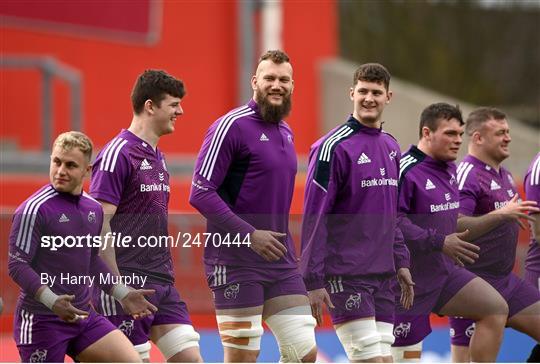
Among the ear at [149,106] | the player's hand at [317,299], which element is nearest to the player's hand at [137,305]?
the player's hand at [317,299]

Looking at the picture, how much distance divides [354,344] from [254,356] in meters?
0.59

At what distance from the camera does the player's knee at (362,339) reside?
7.83m

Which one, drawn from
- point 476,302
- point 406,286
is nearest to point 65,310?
point 406,286

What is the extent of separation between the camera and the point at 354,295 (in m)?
7.91

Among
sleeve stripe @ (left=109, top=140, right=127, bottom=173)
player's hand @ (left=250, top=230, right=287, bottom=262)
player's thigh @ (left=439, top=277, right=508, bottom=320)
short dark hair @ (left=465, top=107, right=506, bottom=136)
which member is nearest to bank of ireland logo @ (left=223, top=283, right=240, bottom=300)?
player's hand @ (left=250, top=230, right=287, bottom=262)

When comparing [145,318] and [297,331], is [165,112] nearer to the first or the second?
[145,318]

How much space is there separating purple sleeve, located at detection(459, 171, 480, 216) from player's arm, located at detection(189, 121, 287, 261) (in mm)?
1554

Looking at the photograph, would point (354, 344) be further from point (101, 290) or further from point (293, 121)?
point (293, 121)

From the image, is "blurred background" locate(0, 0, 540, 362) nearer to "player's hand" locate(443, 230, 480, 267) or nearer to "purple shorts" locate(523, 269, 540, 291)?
"purple shorts" locate(523, 269, 540, 291)

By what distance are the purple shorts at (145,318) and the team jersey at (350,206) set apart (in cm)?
77

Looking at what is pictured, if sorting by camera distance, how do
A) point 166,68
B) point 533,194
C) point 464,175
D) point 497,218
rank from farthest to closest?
1. point 166,68
2. point 464,175
3. point 533,194
4. point 497,218

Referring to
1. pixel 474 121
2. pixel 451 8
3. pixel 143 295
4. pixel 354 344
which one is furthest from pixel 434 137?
pixel 451 8

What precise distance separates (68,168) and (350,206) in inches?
65.0

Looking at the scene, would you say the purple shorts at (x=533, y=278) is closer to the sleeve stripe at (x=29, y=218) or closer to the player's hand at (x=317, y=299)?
the player's hand at (x=317, y=299)
